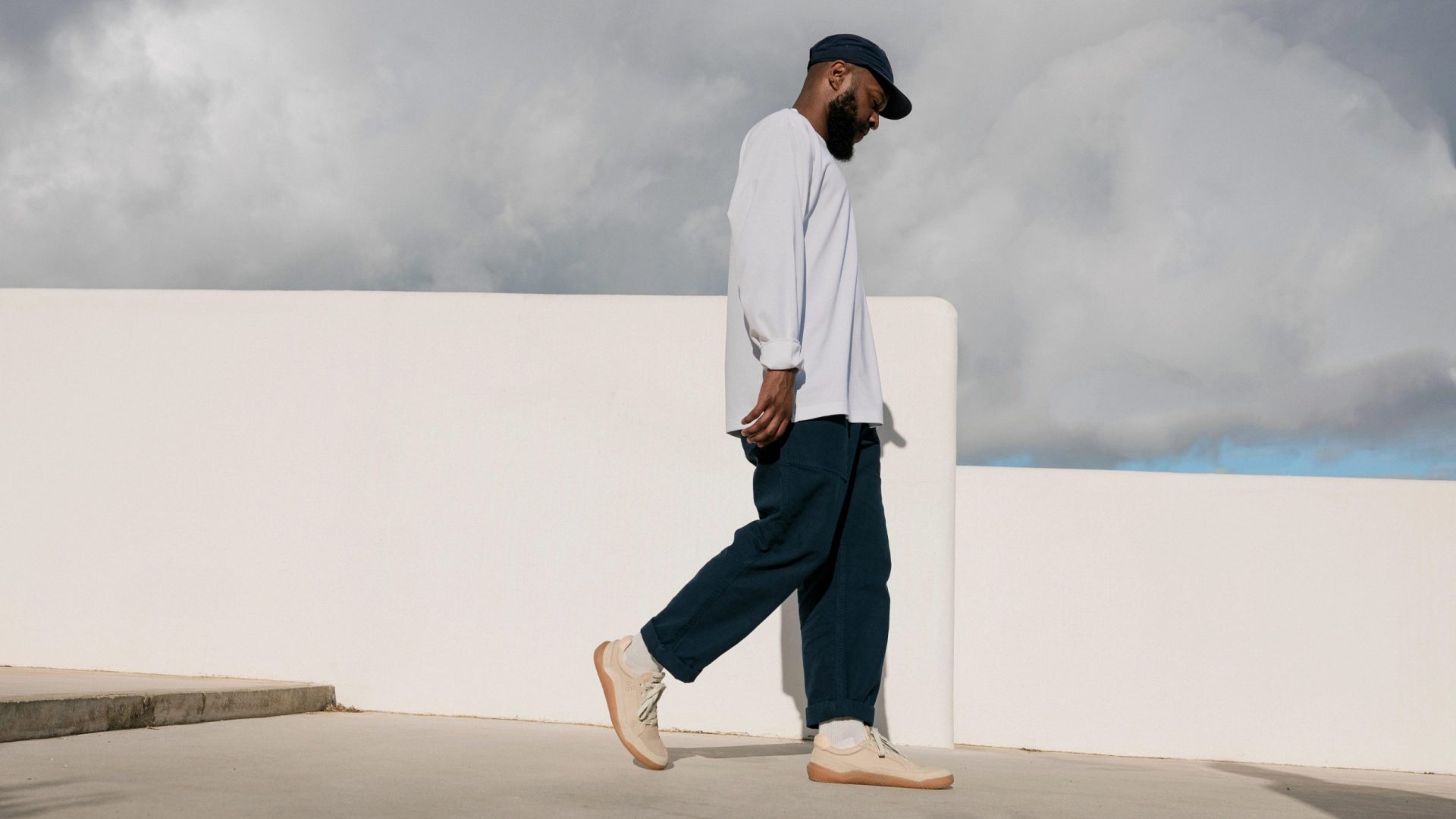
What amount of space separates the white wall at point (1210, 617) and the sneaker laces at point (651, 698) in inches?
120

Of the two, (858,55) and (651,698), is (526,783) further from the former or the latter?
(858,55)

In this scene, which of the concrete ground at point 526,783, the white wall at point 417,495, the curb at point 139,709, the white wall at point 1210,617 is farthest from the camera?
the white wall at point 1210,617

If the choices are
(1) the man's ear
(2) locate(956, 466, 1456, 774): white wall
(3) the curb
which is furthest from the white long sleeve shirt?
(2) locate(956, 466, 1456, 774): white wall

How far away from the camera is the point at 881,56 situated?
242 cm

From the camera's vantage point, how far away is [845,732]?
2.21m

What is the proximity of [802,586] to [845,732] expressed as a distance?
31 cm

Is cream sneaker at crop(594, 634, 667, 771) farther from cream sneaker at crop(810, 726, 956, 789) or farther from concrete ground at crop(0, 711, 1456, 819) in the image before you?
cream sneaker at crop(810, 726, 956, 789)

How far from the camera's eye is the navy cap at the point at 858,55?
2.40 meters

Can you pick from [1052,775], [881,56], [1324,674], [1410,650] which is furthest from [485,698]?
[1410,650]

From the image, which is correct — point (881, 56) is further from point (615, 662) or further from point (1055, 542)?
point (1055, 542)

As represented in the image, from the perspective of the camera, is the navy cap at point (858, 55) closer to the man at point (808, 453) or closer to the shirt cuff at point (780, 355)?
the man at point (808, 453)

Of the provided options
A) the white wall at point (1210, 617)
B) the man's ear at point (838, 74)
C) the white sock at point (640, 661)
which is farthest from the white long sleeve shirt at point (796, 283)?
the white wall at point (1210, 617)

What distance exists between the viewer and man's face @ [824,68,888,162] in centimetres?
241

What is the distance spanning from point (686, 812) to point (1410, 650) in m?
4.37
